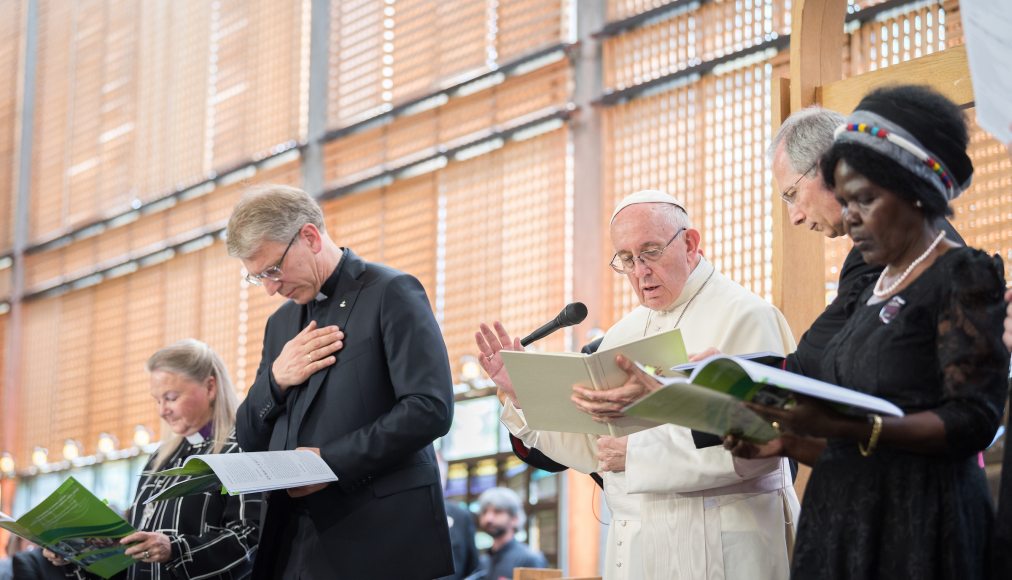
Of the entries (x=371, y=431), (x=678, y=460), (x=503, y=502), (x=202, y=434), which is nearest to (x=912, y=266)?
(x=678, y=460)

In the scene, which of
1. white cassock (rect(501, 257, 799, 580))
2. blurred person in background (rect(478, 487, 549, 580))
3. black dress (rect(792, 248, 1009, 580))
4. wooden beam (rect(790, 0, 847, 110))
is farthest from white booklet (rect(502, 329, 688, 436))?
blurred person in background (rect(478, 487, 549, 580))

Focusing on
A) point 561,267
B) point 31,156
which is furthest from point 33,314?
point 561,267

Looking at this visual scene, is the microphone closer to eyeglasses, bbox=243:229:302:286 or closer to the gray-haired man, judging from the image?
the gray-haired man

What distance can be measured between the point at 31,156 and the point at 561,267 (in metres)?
8.27

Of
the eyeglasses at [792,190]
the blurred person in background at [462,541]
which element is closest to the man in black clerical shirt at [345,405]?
the eyeglasses at [792,190]

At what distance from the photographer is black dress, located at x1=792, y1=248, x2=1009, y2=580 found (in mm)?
2143

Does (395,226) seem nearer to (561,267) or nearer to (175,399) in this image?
(561,267)

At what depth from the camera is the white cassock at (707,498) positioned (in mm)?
2992

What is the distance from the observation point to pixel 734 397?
7.04 ft

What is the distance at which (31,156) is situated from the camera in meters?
14.8

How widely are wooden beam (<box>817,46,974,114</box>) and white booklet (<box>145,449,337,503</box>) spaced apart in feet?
6.25

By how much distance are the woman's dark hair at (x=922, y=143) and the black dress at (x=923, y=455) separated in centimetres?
12

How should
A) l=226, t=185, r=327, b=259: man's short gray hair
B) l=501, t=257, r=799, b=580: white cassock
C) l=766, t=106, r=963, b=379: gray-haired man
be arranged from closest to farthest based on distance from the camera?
l=766, t=106, r=963, b=379: gray-haired man
l=501, t=257, r=799, b=580: white cassock
l=226, t=185, r=327, b=259: man's short gray hair

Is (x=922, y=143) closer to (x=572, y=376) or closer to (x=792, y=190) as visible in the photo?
(x=792, y=190)
